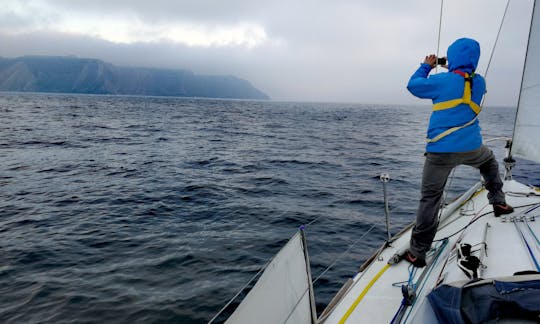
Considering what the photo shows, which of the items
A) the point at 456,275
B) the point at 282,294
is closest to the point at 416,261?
the point at 456,275

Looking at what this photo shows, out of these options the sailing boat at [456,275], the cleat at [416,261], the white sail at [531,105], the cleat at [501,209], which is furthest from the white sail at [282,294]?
the white sail at [531,105]

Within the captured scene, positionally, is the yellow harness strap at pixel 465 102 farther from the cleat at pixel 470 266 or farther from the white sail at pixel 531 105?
the white sail at pixel 531 105

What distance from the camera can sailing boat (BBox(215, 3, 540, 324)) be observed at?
2.04 metres

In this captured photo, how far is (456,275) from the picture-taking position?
2.94m

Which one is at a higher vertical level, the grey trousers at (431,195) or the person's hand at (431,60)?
the person's hand at (431,60)

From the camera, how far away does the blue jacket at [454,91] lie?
11.1ft

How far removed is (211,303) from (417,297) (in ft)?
9.88

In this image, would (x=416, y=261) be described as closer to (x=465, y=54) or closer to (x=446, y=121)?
(x=446, y=121)

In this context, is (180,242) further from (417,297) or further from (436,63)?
(436,63)

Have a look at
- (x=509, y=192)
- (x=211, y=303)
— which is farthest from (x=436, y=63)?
(x=211, y=303)

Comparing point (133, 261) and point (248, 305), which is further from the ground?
point (248, 305)

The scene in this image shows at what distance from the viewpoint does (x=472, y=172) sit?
1420cm

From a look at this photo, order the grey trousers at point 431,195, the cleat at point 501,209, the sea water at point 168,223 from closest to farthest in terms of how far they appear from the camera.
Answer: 1. the grey trousers at point 431,195
2. the cleat at point 501,209
3. the sea water at point 168,223

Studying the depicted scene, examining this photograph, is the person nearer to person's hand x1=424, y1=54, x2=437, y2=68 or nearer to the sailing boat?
person's hand x1=424, y1=54, x2=437, y2=68
